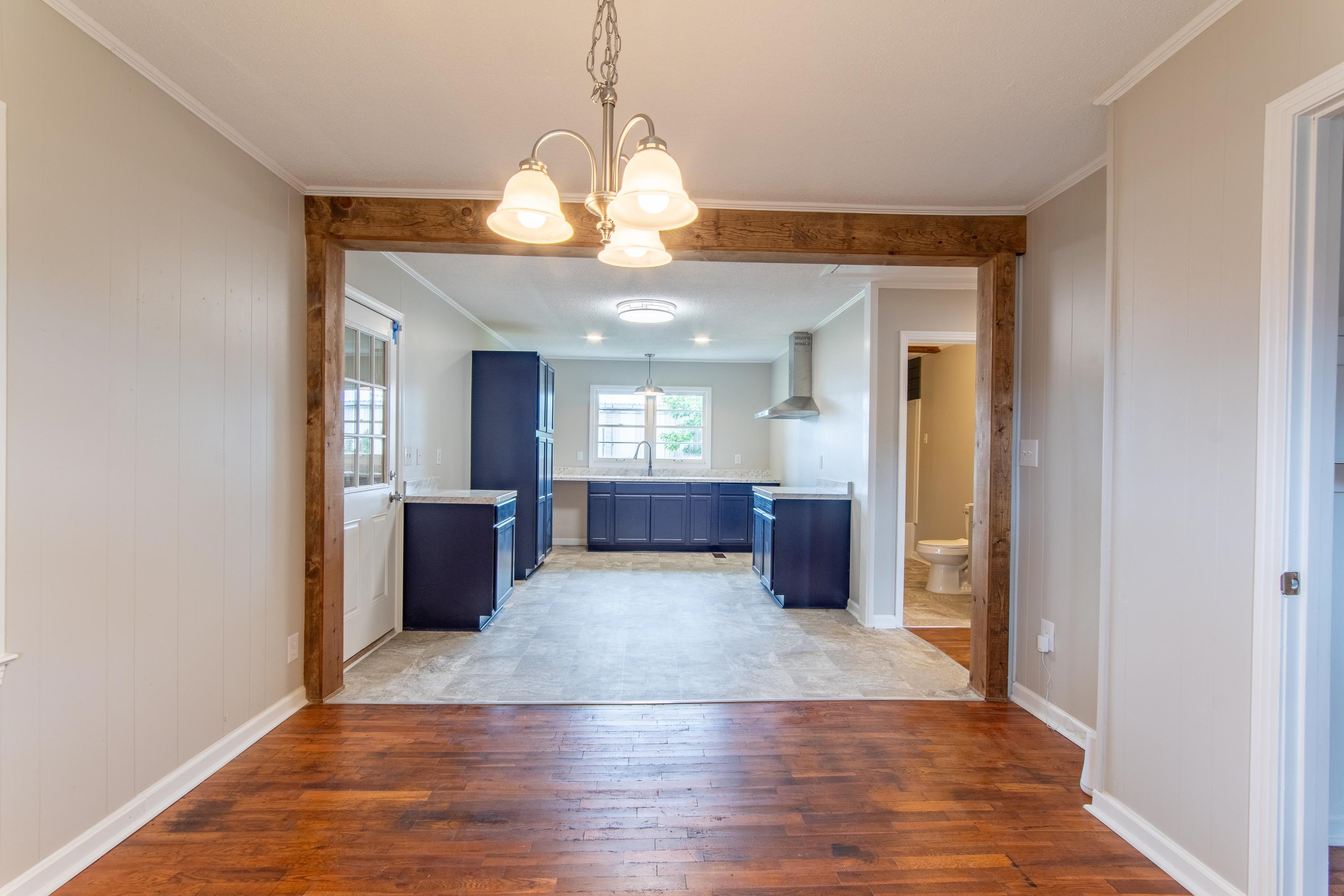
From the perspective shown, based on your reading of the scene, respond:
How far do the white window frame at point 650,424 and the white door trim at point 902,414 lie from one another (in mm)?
3930

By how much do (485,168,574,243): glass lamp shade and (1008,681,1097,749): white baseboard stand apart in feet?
8.78

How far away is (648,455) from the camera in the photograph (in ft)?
26.9

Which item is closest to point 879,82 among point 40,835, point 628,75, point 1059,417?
point 628,75

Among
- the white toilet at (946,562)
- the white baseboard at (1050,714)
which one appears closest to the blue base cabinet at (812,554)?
the white toilet at (946,562)

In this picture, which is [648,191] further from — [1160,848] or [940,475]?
[940,475]

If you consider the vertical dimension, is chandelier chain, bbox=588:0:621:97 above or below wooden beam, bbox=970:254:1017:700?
above

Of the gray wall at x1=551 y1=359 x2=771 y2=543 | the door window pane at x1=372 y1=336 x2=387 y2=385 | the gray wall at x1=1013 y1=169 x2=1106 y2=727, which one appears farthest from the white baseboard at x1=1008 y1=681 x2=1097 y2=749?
the gray wall at x1=551 y1=359 x2=771 y2=543

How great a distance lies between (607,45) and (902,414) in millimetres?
3578

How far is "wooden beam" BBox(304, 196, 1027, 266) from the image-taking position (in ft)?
9.59

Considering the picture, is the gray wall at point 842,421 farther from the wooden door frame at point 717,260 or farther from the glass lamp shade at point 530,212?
the glass lamp shade at point 530,212

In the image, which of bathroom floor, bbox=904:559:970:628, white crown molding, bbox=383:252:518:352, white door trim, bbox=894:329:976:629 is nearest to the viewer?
white crown molding, bbox=383:252:518:352

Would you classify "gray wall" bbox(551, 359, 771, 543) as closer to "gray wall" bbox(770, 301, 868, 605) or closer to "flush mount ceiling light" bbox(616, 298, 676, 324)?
"gray wall" bbox(770, 301, 868, 605)

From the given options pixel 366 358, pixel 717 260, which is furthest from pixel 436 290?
pixel 717 260

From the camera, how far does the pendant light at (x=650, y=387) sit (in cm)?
746
